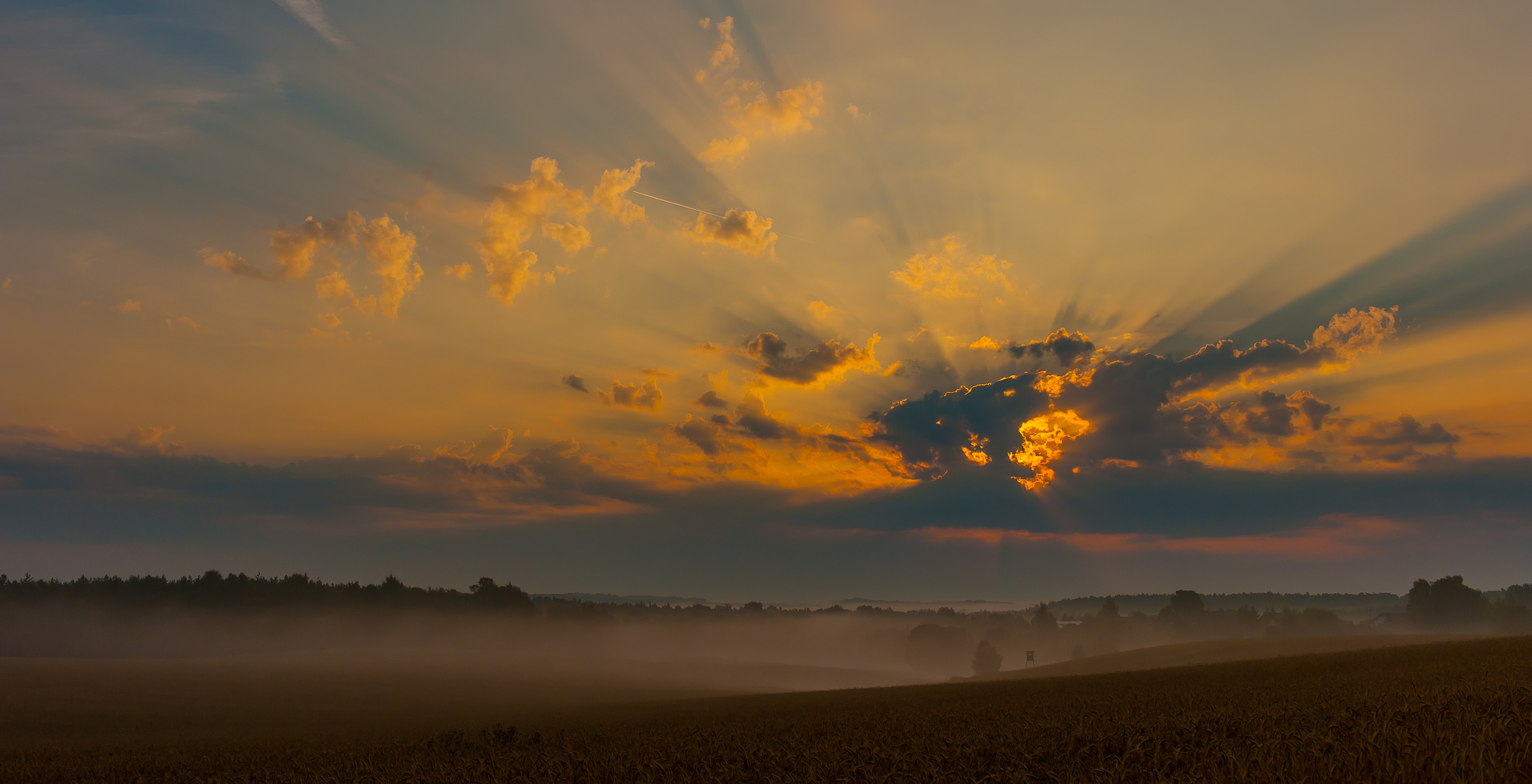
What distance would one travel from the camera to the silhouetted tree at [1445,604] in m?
141

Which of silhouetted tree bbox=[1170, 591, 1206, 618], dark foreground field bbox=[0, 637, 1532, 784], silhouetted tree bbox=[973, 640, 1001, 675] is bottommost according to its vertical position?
silhouetted tree bbox=[973, 640, 1001, 675]

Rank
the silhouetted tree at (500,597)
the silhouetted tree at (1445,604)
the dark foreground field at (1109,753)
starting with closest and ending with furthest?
the dark foreground field at (1109,753) < the silhouetted tree at (1445,604) < the silhouetted tree at (500,597)

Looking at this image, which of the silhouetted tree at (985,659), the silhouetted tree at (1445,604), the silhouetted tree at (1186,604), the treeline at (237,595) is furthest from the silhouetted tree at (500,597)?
the silhouetted tree at (1445,604)

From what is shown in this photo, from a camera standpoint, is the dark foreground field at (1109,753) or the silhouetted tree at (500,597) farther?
the silhouetted tree at (500,597)

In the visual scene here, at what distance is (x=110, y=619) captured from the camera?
5517 inches

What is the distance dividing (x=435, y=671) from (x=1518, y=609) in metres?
181

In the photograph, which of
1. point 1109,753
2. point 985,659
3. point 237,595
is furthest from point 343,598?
point 1109,753

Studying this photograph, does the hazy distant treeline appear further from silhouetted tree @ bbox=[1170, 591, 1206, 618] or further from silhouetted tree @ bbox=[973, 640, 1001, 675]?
silhouetted tree @ bbox=[973, 640, 1001, 675]

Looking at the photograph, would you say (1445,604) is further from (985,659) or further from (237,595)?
(237,595)

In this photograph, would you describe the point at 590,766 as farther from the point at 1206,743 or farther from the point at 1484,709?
the point at 1484,709

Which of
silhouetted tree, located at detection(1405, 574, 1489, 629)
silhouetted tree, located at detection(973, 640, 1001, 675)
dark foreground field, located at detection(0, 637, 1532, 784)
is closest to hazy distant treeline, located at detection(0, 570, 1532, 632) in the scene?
silhouetted tree, located at detection(1405, 574, 1489, 629)

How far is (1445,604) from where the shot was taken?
473 feet

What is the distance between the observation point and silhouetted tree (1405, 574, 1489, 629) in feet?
463

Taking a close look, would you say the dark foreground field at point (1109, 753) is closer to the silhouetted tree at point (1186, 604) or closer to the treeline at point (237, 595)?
the treeline at point (237, 595)
